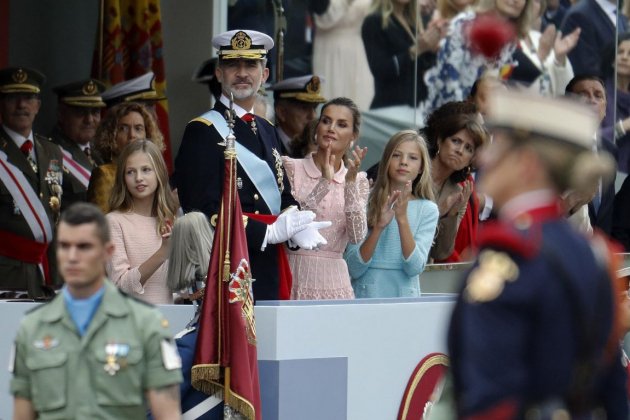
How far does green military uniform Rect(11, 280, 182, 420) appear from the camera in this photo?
469 cm

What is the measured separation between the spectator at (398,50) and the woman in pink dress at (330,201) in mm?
3599

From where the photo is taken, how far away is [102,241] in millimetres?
4738

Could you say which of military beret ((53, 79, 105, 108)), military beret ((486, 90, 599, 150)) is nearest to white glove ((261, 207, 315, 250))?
military beret ((53, 79, 105, 108))

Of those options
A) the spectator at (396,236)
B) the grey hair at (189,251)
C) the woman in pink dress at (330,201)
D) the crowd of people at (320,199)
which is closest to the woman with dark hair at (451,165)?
the crowd of people at (320,199)

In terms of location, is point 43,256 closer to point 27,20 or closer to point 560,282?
point 27,20

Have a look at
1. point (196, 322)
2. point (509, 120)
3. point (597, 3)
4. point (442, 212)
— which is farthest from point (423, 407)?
point (597, 3)

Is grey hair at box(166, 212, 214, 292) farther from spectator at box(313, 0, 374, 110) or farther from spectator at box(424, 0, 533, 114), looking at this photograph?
spectator at box(424, 0, 533, 114)

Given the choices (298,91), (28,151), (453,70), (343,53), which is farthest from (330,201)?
(453,70)

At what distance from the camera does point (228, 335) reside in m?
6.27

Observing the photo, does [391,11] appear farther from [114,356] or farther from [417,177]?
[114,356]

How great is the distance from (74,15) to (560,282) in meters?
7.69

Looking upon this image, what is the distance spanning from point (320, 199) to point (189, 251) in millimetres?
1336

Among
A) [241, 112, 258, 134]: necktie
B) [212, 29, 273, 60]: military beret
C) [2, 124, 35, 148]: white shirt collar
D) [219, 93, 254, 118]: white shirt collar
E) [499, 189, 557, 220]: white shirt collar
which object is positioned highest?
[212, 29, 273, 60]: military beret

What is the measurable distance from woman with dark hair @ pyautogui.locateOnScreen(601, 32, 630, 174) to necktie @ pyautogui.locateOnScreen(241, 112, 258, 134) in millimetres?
5793
